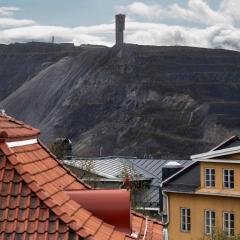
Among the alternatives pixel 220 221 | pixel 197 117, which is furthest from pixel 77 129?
pixel 220 221

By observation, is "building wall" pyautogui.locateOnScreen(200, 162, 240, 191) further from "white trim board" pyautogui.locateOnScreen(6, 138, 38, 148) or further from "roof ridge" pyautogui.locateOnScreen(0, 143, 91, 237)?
"roof ridge" pyautogui.locateOnScreen(0, 143, 91, 237)

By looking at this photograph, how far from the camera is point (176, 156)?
97812 mm

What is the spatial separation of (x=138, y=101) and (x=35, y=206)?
403 ft

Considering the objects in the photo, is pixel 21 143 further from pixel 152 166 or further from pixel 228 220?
pixel 152 166

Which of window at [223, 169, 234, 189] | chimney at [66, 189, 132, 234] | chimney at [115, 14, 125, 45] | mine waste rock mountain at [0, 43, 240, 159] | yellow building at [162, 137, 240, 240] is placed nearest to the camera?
chimney at [66, 189, 132, 234]

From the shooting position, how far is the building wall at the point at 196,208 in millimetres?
31391

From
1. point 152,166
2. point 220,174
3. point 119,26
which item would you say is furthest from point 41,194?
point 119,26

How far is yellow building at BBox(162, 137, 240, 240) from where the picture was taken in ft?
102

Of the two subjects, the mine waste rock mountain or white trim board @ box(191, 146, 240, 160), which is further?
the mine waste rock mountain

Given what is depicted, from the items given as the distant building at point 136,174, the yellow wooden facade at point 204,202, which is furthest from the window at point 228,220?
the distant building at point 136,174

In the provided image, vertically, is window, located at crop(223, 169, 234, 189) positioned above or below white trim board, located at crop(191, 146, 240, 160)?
below

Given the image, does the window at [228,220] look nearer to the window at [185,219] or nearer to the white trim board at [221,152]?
the window at [185,219]

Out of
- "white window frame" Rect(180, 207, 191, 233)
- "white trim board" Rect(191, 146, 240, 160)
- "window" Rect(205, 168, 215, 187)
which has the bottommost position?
"white window frame" Rect(180, 207, 191, 233)

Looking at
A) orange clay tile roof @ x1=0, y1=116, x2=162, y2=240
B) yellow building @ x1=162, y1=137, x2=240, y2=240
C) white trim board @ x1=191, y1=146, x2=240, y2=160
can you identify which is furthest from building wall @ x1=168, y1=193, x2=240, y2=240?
orange clay tile roof @ x1=0, y1=116, x2=162, y2=240
